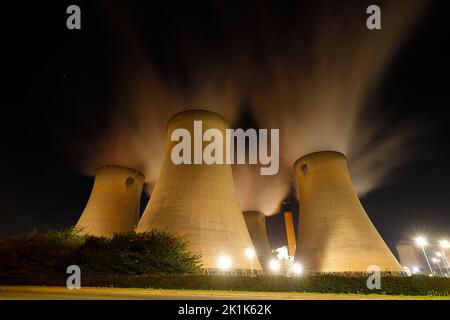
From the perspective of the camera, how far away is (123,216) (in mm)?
22016

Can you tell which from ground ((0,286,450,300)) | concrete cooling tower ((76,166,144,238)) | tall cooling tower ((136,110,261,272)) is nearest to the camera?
ground ((0,286,450,300))

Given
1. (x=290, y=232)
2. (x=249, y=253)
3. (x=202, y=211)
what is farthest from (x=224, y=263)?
(x=290, y=232)

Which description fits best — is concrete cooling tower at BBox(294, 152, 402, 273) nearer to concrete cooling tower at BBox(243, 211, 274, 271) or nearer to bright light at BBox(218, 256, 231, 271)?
bright light at BBox(218, 256, 231, 271)

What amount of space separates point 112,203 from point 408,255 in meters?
58.4

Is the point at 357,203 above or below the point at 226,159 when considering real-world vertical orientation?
below

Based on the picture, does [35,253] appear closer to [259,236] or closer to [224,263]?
[224,263]

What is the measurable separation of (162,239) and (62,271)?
13.0 ft

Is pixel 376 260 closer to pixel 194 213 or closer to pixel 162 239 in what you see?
pixel 194 213

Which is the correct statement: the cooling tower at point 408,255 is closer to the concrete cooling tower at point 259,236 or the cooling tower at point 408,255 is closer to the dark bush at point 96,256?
the concrete cooling tower at point 259,236

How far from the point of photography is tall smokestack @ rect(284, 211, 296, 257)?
3403cm

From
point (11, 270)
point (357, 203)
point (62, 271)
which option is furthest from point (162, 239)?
point (357, 203)

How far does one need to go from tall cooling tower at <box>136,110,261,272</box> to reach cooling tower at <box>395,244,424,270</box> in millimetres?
54170

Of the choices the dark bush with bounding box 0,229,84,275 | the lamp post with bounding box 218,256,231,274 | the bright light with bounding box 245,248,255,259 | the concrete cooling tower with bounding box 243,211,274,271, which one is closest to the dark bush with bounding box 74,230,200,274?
the dark bush with bounding box 0,229,84,275

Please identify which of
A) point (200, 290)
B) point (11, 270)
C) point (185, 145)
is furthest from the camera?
point (185, 145)
